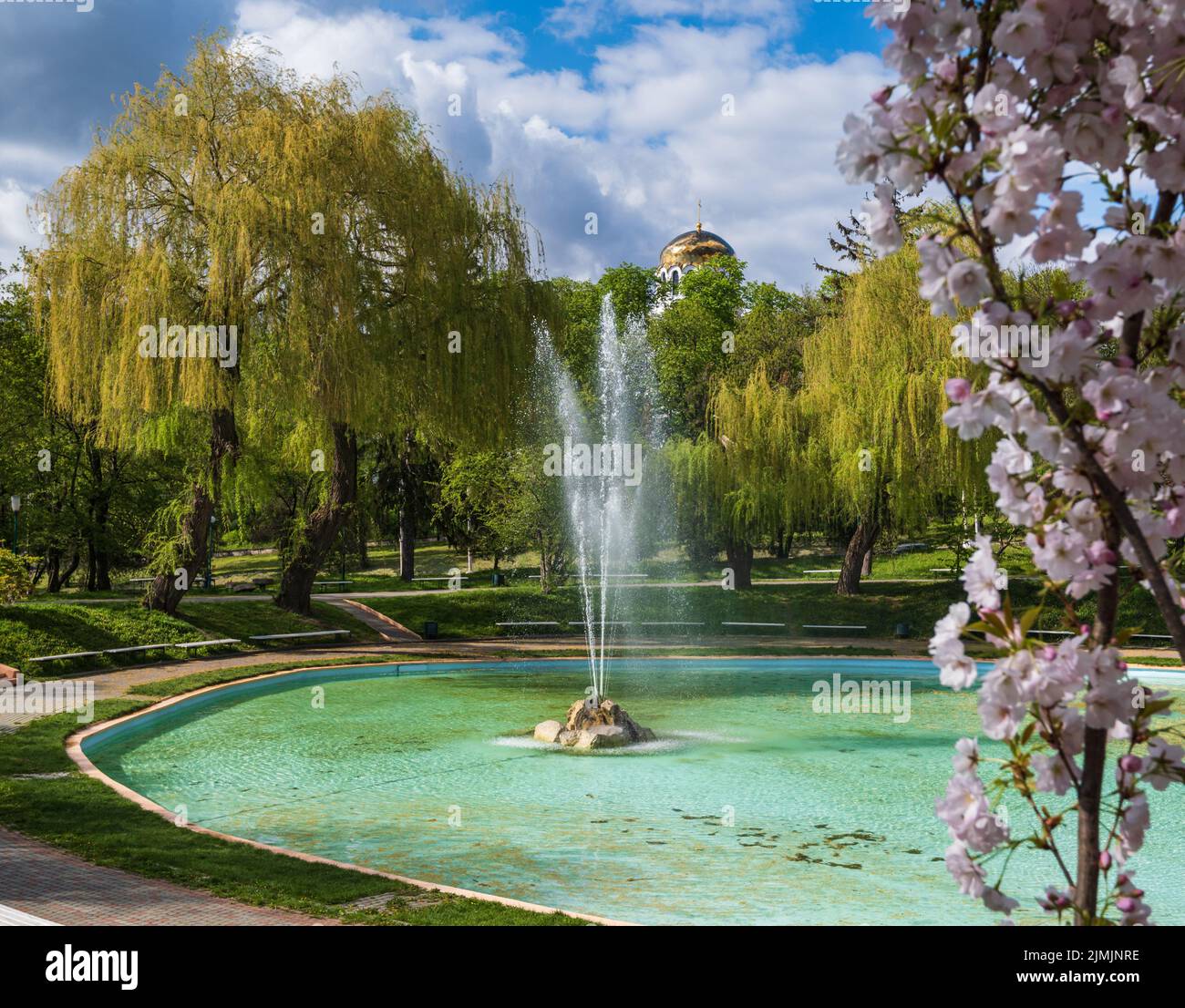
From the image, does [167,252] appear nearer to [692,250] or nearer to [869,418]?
[869,418]

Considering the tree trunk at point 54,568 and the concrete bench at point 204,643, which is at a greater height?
the tree trunk at point 54,568

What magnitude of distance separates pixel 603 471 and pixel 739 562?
222 inches

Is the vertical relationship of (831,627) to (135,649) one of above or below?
below

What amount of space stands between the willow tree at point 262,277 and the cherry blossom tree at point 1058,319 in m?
17.4

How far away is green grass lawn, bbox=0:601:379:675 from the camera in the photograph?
Result: 1712 centimetres

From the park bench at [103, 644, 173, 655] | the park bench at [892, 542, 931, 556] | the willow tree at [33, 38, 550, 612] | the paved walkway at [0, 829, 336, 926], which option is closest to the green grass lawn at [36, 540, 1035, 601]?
the park bench at [892, 542, 931, 556]

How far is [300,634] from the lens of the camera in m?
21.8

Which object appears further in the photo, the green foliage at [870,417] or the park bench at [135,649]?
the green foliage at [870,417]

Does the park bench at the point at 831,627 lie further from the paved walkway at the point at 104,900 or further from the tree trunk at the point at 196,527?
the paved walkway at the point at 104,900

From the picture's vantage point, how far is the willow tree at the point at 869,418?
23719 mm

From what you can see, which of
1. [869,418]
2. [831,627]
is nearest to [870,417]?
[869,418]

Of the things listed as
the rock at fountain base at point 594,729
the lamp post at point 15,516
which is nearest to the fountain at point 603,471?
the rock at fountain base at point 594,729
